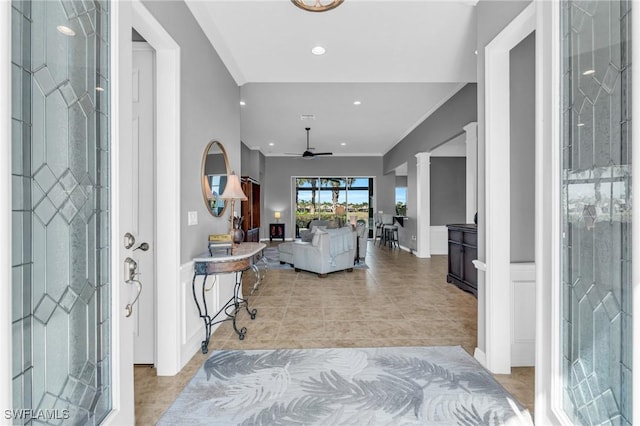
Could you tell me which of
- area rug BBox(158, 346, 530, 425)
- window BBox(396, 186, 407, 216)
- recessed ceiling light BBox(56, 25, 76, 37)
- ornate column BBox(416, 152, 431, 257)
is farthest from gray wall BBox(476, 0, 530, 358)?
window BBox(396, 186, 407, 216)

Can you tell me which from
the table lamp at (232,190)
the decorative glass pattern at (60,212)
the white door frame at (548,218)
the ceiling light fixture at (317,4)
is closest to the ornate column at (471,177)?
the ceiling light fixture at (317,4)

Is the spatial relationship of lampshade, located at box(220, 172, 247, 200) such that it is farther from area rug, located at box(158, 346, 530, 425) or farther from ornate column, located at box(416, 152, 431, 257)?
ornate column, located at box(416, 152, 431, 257)

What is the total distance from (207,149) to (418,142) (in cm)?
554

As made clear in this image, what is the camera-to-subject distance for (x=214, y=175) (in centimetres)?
310

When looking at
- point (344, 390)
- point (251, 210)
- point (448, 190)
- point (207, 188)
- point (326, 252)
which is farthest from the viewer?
point (251, 210)

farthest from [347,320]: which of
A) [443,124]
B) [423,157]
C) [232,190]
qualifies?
[423,157]

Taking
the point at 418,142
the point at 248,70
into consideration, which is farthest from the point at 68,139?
the point at 418,142

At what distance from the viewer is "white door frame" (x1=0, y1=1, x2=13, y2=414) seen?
2.88 feet

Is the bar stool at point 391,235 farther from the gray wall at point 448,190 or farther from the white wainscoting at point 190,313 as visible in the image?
the white wainscoting at point 190,313

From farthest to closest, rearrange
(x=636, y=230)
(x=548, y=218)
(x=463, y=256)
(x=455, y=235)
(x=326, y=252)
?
(x=326, y=252), (x=455, y=235), (x=463, y=256), (x=548, y=218), (x=636, y=230)

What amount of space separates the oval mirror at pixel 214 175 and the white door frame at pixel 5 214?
2001mm

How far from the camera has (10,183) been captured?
36.0 inches

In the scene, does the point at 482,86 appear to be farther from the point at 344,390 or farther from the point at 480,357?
the point at 344,390

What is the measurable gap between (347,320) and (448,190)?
240 inches
